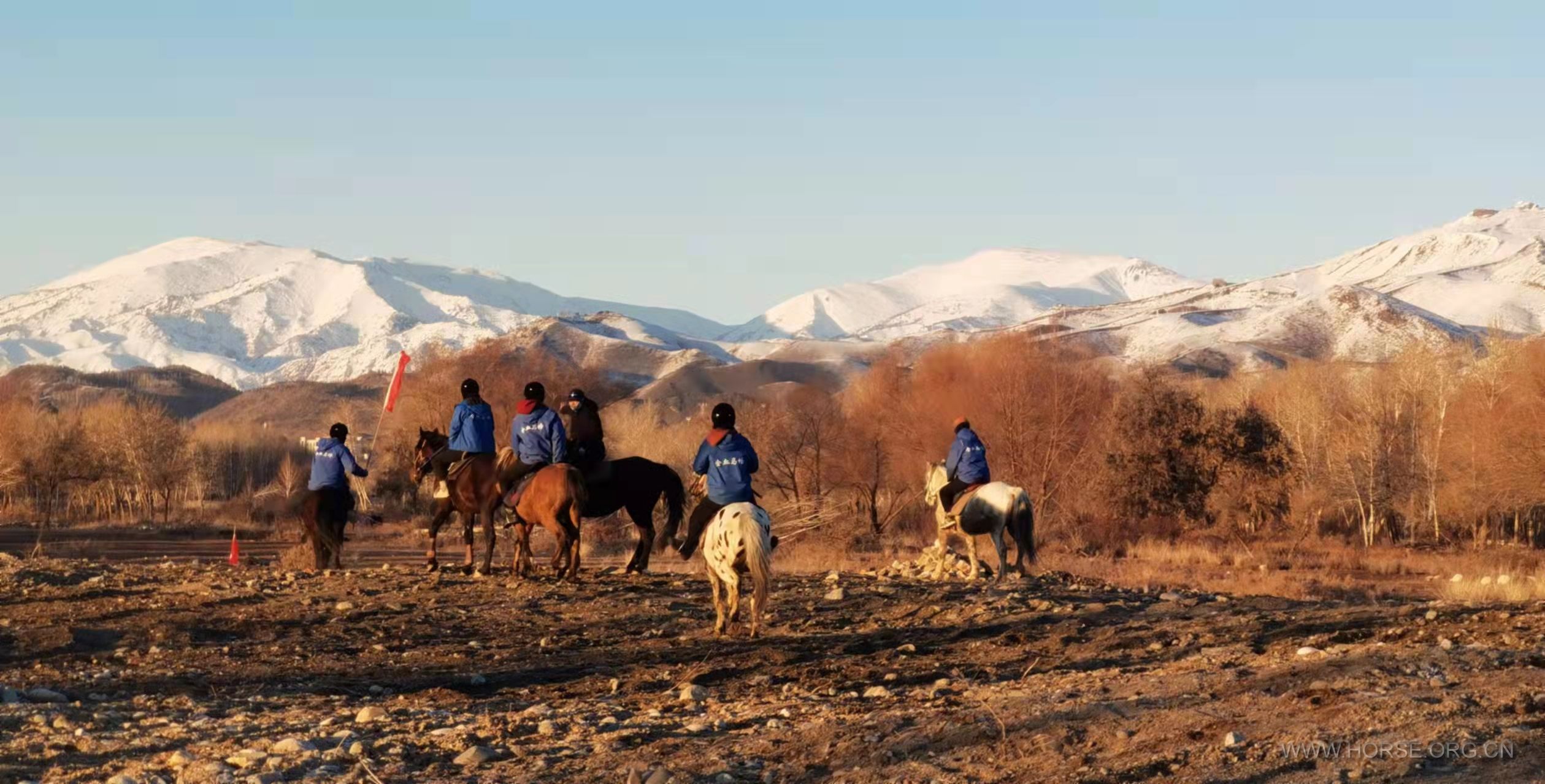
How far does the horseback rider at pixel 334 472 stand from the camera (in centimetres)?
1894

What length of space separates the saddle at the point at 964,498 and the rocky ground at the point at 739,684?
250 cm

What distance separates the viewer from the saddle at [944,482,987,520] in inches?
816

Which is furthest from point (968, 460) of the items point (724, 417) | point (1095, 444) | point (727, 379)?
point (727, 379)

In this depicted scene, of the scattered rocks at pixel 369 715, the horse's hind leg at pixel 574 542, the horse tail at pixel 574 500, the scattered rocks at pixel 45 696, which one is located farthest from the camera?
the horse's hind leg at pixel 574 542

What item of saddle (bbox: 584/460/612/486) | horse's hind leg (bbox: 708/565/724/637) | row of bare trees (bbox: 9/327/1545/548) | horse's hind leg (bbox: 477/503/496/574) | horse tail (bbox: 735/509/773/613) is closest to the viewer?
horse tail (bbox: 735/509/773/613)

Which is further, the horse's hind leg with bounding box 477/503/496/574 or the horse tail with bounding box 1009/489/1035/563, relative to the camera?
the horse tail with bounding box 1009/489/1035/563

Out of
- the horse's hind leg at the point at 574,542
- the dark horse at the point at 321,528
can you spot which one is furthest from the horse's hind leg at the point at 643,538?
the dark horse at the point at 321,528

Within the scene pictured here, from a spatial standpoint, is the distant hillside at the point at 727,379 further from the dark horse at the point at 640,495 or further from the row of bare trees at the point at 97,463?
Result: the dark horse at the point at 640,495

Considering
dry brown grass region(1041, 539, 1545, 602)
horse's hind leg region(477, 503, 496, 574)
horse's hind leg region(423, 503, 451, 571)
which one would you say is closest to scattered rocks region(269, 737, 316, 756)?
horse's hind leg region(477, 503, 496, 574)

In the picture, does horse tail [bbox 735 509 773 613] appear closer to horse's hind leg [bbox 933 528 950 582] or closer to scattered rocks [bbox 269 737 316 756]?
scattered rocks [bbox 269 737 316 756]

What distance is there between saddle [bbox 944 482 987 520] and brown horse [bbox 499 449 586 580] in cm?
539

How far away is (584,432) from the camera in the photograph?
1878 centimetres

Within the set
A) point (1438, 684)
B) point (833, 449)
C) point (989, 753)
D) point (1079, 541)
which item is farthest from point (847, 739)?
point (833, 449)

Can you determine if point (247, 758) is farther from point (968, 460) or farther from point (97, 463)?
point (97, 463)
